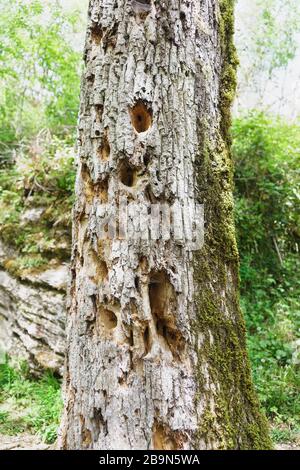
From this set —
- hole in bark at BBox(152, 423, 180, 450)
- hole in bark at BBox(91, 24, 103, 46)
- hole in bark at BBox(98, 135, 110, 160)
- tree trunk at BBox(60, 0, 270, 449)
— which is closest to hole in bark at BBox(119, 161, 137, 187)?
tree trunk at BBox(60, 0, 270, 449)

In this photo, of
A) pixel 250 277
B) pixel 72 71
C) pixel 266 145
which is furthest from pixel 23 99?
pixel 250 277

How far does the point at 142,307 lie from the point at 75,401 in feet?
2.01

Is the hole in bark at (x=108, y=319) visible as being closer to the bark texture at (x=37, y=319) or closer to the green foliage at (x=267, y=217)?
the bark texture at (x=37, y=319)

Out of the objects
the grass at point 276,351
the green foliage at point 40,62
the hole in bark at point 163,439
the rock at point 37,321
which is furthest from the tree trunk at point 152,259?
the green foliage at point 40,62

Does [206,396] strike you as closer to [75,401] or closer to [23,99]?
[75,401]

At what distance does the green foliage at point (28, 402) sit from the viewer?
3.96 meters

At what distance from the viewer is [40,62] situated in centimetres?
776

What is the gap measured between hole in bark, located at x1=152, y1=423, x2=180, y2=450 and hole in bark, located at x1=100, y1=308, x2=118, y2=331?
0.52 metres

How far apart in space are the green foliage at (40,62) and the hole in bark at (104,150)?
204 inches

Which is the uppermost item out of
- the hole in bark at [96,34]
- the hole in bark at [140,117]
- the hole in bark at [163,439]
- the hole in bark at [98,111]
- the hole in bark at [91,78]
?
the hole in bark at [96,34]

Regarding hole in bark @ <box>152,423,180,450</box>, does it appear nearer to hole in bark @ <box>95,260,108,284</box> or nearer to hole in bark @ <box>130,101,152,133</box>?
hole in bark @ <box>95,260,108,284</box>

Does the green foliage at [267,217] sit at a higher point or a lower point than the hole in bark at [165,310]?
higher

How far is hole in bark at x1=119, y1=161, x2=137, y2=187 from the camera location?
2.16 metres

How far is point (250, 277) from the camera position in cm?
582
